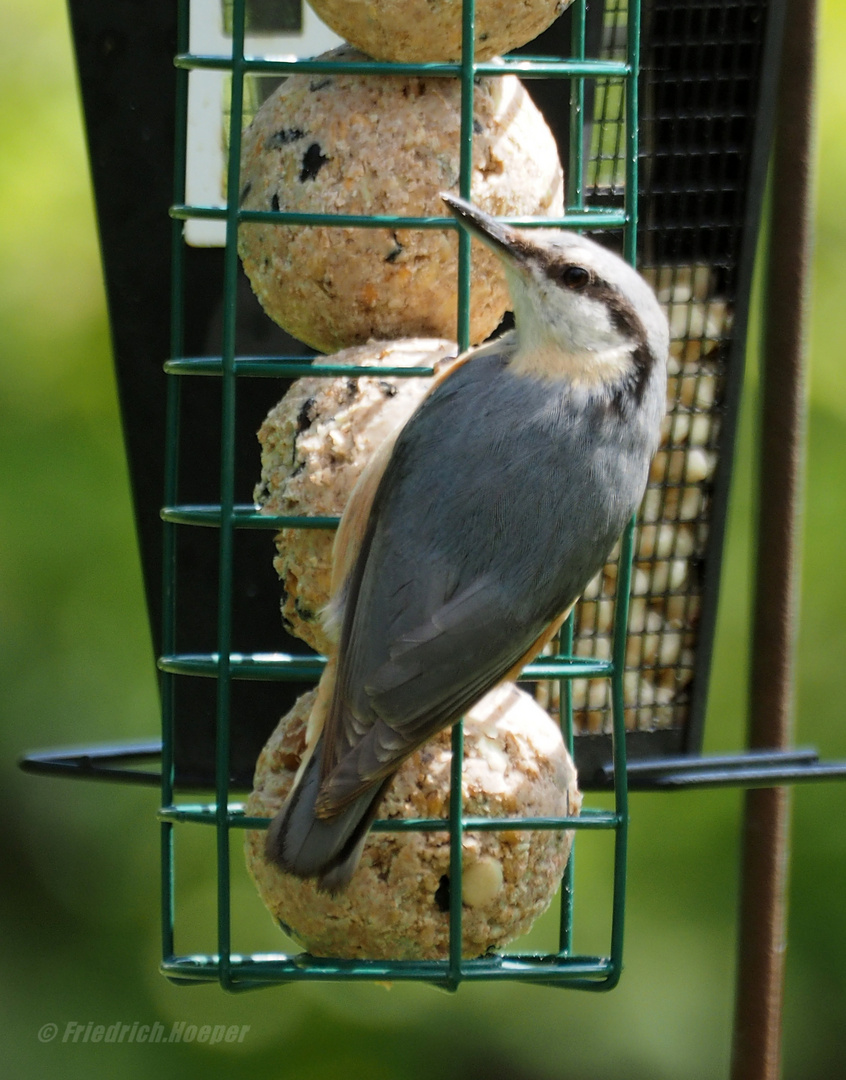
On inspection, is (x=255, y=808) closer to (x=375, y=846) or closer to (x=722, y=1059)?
(x=375, y=846)

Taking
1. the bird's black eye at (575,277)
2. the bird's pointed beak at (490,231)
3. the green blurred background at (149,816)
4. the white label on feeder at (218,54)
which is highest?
the white label on feeder at (218,54)

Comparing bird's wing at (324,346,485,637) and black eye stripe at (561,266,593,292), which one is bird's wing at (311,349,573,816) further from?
black eye stripe at (561,266,593,292)

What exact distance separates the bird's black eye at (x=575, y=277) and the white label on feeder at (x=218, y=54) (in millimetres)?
952

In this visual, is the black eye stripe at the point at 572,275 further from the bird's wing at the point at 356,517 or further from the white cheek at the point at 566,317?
the bird's wing at the point at 356,517

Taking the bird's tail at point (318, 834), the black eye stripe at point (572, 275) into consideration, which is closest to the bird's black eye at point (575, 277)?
the black eye stripe at point (572, 275)

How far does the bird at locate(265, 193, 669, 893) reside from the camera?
7.47 feet

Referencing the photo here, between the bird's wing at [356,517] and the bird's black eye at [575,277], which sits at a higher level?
the bird's black eye at [575,277]

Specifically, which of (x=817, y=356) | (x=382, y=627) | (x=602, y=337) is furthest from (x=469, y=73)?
(x=817, y=356)

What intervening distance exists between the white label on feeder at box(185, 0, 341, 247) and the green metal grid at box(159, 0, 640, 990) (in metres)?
0.43

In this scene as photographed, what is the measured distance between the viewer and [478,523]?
7.59 ft

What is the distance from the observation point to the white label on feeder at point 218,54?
316cm

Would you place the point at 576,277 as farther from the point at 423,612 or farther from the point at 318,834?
the point at 318,834

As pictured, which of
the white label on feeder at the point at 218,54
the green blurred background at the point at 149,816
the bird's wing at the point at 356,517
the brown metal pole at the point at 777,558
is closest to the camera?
the bird's wing at the point at 356,517

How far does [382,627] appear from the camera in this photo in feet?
7.56
